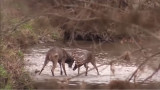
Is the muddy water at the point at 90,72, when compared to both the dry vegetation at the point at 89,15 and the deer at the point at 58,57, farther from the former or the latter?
the dry vegetation at the point at 89,15

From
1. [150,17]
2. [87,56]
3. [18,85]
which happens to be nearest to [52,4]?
[150,17]

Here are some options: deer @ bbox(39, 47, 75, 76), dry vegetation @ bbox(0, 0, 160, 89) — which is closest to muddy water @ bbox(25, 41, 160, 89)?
deer @ bbox(39, 47, 75, 76)

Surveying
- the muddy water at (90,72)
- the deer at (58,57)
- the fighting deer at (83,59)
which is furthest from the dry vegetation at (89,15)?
the fighting deer at (83,59)

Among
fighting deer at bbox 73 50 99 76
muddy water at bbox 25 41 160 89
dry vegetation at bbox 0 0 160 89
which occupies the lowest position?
muddy water at bbox 25 41 160 89

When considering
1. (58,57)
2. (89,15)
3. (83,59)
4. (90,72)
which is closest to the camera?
(89,15)

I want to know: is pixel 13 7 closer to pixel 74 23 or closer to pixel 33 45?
pixel 74 23

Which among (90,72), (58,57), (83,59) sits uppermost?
(58,57)

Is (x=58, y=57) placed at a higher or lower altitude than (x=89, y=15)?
lower

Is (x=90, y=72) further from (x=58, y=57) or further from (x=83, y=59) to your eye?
(x=58, y=57)

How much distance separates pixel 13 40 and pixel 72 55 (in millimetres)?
2156

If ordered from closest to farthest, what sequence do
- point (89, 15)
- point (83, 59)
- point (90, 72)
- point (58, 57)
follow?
point (89, 15), point (58, 57), point (83, 59), point (90, 72)

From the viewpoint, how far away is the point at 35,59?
20625 mm

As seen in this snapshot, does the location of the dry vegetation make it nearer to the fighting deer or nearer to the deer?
the deer

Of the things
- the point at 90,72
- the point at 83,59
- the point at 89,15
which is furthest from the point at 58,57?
the point at 89,15
